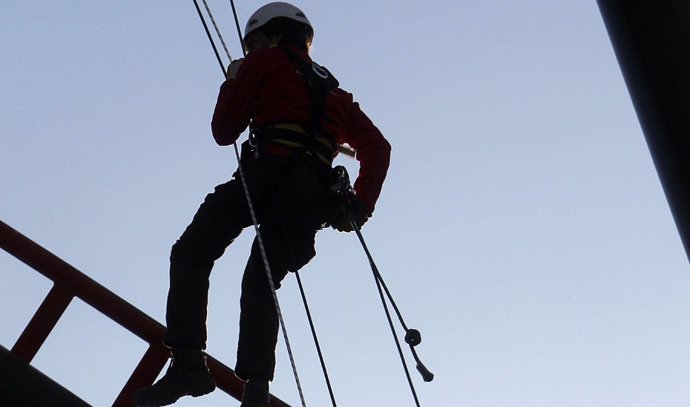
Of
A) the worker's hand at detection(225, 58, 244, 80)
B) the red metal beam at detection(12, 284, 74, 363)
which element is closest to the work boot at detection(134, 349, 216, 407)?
the red metal beam at detection(12, 284, 74, 363)

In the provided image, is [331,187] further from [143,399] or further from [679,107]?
[679,107]

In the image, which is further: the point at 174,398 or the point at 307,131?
the point at 307,131

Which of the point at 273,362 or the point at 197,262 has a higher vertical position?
the point at 197,262

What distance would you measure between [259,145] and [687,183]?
2938mm

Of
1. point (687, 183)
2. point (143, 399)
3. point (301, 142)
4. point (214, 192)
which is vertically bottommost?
point (687, 183)

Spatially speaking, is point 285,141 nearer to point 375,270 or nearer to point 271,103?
point 271,103

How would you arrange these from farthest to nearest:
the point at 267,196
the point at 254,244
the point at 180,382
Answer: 1. the point at 254,244
2. the point at 267,196
3. the point at 180,382

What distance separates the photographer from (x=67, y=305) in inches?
149

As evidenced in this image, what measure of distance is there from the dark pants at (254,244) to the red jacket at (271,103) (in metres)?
0.18

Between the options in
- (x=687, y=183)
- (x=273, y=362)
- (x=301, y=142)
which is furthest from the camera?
(x=301, y=142)

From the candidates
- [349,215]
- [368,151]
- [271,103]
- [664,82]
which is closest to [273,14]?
[271,103]

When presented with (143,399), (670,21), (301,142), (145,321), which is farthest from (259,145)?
(670,21)

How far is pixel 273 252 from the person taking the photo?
405 cm

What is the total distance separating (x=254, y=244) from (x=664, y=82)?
9.73 ft
